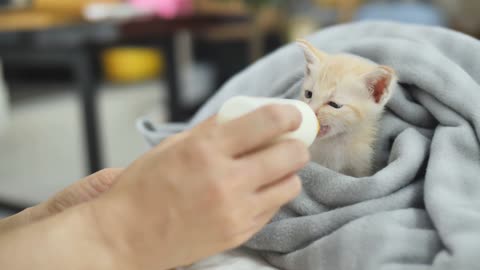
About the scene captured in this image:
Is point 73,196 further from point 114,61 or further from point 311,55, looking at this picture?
point 114,61

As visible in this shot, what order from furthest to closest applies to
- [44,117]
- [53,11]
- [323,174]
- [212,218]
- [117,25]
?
1. [44,117]
2. [53,11]
3. [117,25]
4. [323,174]
5. [212,218]

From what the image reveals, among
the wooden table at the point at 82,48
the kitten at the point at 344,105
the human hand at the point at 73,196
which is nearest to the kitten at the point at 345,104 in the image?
the kitten at the point at 344,105

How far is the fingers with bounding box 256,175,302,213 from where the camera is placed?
0.47 metres

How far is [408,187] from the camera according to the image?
0.63 metres

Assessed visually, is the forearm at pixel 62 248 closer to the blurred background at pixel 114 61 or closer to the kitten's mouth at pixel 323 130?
the kitten's mouth at pixel 323 130

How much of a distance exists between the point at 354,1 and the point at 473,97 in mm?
2307

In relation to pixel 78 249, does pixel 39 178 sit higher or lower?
lower

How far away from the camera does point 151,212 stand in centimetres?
46

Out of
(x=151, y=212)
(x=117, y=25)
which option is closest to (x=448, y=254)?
(x=151, y=212)

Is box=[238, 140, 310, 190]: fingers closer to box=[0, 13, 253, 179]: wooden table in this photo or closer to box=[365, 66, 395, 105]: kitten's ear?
box=[365, 66, 395, 105]: kitten's ear

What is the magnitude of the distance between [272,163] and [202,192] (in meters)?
0.07

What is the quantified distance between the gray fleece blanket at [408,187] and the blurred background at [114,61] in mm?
1002

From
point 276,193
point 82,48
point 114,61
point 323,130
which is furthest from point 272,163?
point 114,61

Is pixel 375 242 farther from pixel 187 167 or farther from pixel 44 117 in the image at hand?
pixel 44 117
